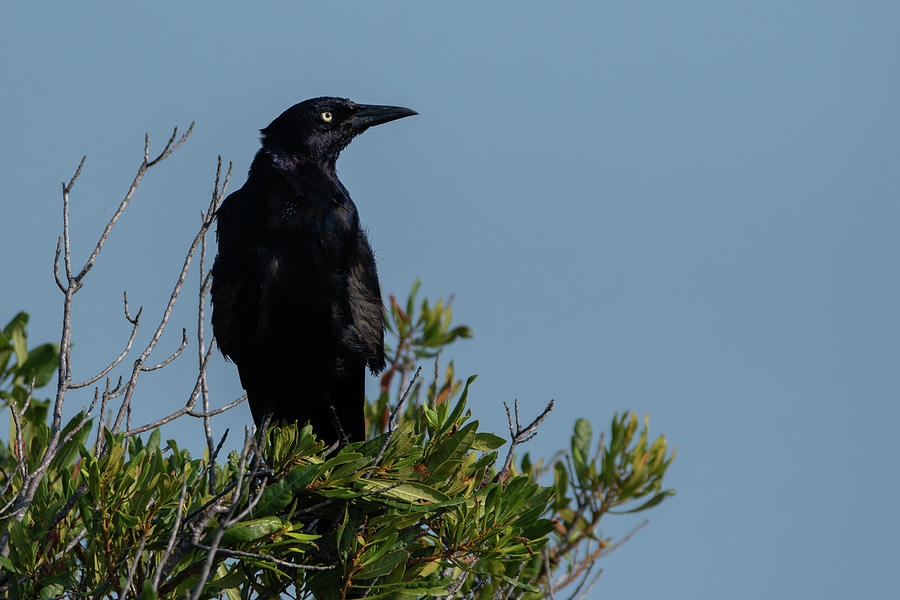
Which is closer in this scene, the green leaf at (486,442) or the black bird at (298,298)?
the green leaf at (486,442)

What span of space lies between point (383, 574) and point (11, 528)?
98 centimetres

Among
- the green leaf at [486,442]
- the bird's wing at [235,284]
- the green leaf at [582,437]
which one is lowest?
the green leaf at [486,442]

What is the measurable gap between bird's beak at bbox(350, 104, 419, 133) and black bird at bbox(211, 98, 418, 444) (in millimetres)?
477

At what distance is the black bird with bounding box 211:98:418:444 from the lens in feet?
11.5

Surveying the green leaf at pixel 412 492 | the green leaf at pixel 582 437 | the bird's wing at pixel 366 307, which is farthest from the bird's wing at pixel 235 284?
the green leaf at pixel 582 437

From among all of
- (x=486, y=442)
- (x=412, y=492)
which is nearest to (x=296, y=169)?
(x=486, y=442)

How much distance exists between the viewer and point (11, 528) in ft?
8.21

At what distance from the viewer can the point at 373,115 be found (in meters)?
4.39

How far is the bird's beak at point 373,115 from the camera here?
4.33m

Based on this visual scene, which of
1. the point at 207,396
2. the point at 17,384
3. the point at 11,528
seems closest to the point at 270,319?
the point at 207,396

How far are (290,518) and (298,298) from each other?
0.92m

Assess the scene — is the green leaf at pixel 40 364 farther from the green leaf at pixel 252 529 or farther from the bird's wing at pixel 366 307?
the green leaf at pixel 252 529

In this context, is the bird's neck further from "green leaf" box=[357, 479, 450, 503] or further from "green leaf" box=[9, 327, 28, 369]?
"green leaf" box=[357, 479, 450, 503]

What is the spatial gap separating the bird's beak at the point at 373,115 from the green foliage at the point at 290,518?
171cm
